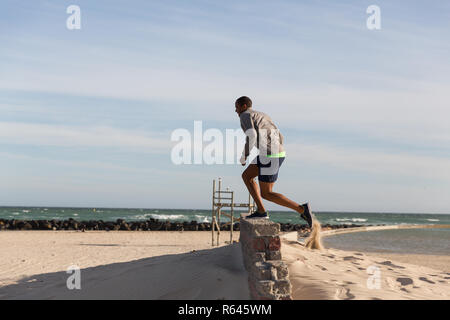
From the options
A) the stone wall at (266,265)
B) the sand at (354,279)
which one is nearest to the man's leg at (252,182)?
the stone wall at (266,265)

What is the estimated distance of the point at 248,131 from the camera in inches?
220

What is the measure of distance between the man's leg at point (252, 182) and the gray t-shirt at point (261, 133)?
24 cm

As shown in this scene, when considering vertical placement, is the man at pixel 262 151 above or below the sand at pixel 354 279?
above

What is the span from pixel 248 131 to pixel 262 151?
33 centimetres

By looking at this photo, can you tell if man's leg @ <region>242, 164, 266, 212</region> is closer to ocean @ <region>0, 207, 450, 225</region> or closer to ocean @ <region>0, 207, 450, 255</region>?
ocean @ <region>0, 207, 450, 255</region>

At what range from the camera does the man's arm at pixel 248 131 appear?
5.56m

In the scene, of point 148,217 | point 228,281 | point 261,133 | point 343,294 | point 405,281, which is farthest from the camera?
point 148,217

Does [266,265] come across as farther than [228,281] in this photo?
No

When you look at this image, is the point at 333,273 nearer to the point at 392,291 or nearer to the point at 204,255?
the point at 392,291

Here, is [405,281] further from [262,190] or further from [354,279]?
[262,190]

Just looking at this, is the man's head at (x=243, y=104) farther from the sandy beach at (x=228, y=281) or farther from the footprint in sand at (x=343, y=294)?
the footprint in sand at (x=343, y=294)

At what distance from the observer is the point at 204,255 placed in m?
6.91

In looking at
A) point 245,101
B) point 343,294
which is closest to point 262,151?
point 245,101

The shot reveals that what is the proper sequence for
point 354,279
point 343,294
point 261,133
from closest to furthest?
point 343,294
point 261,133
point 354,279
